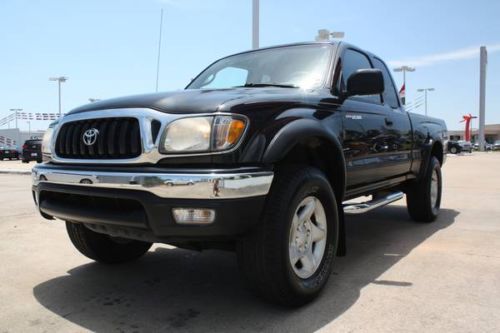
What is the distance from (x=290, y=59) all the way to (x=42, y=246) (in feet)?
10.4

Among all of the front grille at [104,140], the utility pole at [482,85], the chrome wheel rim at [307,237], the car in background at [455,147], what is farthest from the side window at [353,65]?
the utility pole at [482,85]

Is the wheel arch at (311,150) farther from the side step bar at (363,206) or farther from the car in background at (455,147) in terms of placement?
the car in background at (455,147)

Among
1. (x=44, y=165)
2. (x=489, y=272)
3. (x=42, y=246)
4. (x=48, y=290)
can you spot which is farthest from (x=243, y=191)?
(x=42, y=246)

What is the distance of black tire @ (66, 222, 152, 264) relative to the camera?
3.74 meters

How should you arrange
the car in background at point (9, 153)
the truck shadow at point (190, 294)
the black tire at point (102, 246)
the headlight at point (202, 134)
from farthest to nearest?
the car in background at point (9, 153), the black tire at point (102, 246), the truck shadow at point (190, 294), the headlight at point (202, 134)

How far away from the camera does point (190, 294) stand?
329 centimetres

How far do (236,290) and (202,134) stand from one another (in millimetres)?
1349

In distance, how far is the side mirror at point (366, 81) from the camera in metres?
3.55

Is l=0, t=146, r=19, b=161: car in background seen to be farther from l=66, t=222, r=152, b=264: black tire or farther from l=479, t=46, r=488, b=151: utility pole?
l=479, t=46, r=488, b=151: utility pole

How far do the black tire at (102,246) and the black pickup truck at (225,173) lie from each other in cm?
1

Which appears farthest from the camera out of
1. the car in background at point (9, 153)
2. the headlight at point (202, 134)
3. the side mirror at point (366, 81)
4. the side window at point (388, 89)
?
the car in background at point (9, 153)

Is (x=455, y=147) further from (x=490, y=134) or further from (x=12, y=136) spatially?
(x=490, y=134)

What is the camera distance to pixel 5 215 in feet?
22.1

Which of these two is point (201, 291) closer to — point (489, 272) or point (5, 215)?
point (489, 272)
